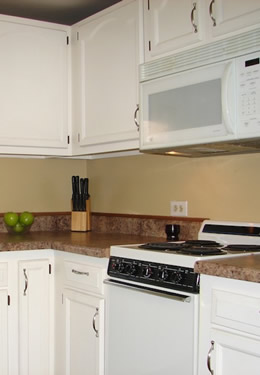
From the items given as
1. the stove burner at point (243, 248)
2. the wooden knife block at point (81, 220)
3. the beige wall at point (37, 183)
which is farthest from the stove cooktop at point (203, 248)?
the beige wall at point (37, 183)

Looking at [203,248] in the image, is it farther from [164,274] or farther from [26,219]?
[26,219]

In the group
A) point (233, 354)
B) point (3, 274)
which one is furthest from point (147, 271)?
point (3, 274)

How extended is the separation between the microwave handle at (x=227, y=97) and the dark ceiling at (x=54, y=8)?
4.26 feet

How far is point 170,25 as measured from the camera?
268cm

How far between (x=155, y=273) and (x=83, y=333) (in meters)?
0.66

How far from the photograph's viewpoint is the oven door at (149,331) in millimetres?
2084

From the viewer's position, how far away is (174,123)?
2551 mm

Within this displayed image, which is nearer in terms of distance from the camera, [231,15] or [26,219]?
[231,15]

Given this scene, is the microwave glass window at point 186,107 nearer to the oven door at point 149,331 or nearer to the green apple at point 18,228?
the oven door at point 149,331

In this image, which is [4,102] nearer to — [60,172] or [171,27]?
[60,172]

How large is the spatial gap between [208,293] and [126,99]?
1325 millimetres

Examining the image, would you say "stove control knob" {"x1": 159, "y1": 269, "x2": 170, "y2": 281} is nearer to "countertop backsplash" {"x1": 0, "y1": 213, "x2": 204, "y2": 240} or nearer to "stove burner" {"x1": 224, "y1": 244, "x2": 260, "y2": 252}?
"stove burner" {"x1": 224, "y1": 244, "x2": 260, "y2": 252}

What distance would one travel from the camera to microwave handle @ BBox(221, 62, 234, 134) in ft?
7.36

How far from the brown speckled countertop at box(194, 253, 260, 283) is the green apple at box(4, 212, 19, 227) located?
1.67 meters
